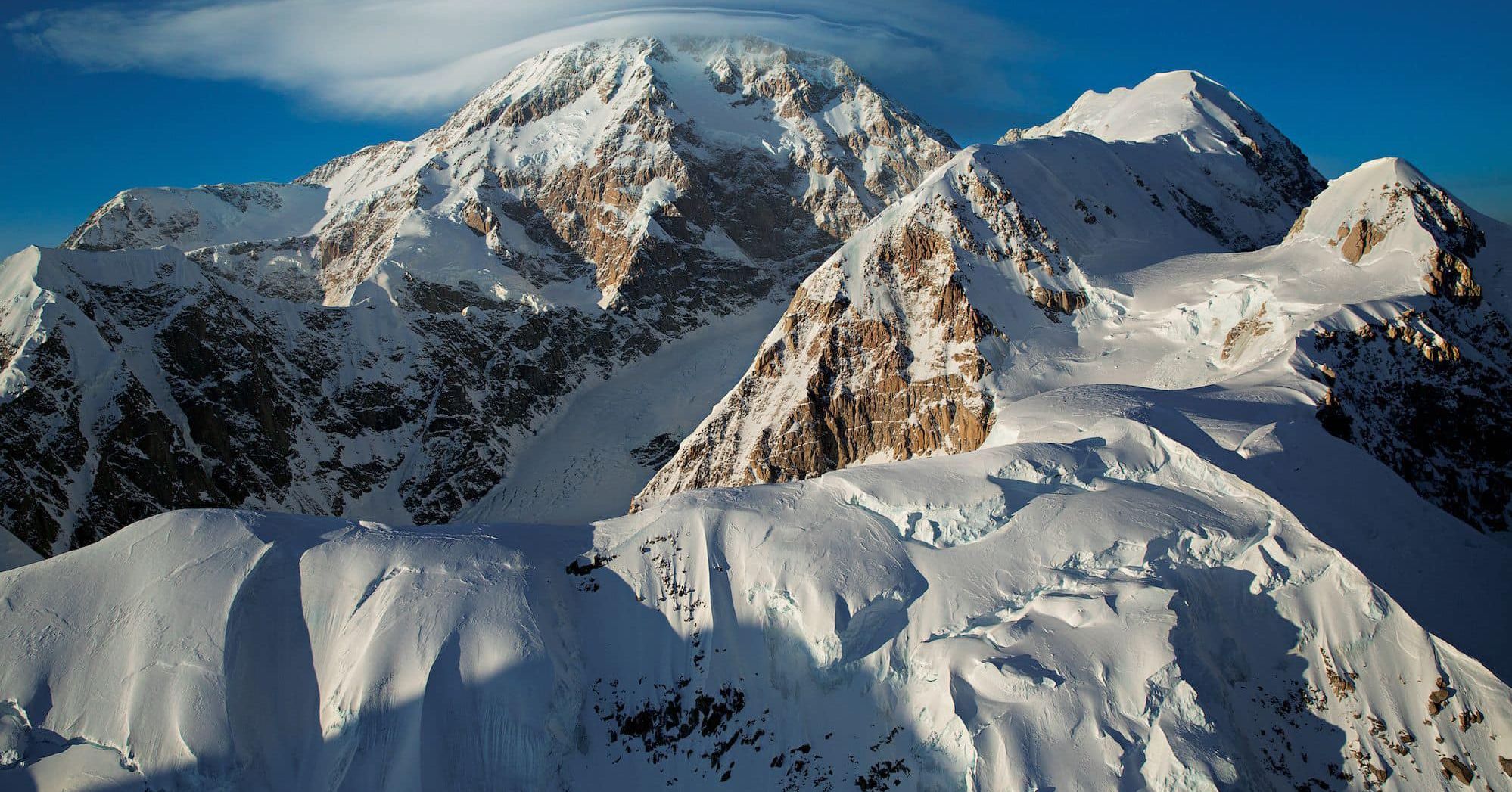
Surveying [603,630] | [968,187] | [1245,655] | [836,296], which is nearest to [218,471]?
[836,296]

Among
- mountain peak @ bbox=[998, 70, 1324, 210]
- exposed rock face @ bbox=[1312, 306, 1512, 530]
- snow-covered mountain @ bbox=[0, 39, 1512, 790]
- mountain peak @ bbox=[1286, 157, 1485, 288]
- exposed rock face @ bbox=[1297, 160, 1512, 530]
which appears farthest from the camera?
mountain peak @ bbox=[998, 70, 1324, 210]

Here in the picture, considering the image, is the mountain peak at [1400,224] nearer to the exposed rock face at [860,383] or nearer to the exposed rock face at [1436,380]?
the exposed rock face at [1436,380]

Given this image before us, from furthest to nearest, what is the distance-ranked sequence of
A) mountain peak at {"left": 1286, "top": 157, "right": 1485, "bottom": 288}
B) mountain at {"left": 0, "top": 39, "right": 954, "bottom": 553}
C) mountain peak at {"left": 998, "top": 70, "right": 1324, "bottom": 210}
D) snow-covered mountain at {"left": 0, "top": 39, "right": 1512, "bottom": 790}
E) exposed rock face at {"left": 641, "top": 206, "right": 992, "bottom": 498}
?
mountain peak at {"left": 998, "top": 70, "right": 1324, "bottom": 210}, mountain at {"left": 0, "top": 39, "right": 954, "bottom": 553}, exposed rock face at {"left": 641, "top": 206, "right": 992, "bottom": 498}, mountain peak at {"left": 1286, "top": 157, "right": 1485, "bottom": 288}, snow-covered mountain at {"left": 0, "top": 39, "right": 1512, "bottom": 790}

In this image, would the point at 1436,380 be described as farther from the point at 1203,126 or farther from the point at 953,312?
the point at 1203,126

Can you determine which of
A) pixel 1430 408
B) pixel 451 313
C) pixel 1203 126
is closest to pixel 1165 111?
pixel 1203 126

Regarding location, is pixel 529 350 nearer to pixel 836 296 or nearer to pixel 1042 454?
pixel 836 296

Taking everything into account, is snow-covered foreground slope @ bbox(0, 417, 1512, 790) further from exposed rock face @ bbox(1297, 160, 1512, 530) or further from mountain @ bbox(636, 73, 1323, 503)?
mountain @ bbox(636, 73, 1323, 503)

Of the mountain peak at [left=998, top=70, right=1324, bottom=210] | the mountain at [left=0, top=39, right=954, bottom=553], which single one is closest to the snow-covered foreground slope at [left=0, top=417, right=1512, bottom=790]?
the mountain at [left=0, top=39, right=954, bottom=553]

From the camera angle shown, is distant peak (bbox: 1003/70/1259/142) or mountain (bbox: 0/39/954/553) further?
distant peak (bbox: 1003/70/1259/142)
